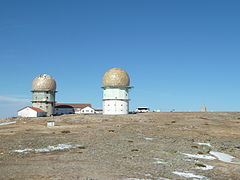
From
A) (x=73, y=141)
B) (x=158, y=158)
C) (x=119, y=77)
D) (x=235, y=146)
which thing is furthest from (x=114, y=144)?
(x=119, y=77)

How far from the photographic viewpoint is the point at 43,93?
73.5 meters

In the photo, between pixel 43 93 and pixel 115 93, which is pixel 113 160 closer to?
pixel 115 93

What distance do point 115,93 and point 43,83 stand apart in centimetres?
2070

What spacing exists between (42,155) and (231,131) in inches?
1310

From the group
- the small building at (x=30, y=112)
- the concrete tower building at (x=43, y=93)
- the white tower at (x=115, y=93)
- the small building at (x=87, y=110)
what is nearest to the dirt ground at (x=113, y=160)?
the white tower at (x=115, y=93)

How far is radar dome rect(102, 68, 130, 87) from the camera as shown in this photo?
67.8 meters

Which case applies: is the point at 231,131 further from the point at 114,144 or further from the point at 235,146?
the point at 114,144

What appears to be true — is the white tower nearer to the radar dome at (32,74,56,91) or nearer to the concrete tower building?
the radar dome at (32,74,56,91)

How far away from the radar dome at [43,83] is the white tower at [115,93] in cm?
1585

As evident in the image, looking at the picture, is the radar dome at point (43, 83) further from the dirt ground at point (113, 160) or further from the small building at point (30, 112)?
the dirt ground at point (113, 160)

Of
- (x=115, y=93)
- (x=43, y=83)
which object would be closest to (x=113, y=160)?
(x=115, y=93)

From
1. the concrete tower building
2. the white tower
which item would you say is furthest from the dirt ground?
the concrete tower building

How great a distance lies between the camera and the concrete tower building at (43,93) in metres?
73.2

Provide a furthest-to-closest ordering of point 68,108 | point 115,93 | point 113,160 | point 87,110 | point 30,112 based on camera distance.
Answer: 1. point 87,110
2. point 68,108
3. point 30,112
4. point 115,93
5. point 113,160
